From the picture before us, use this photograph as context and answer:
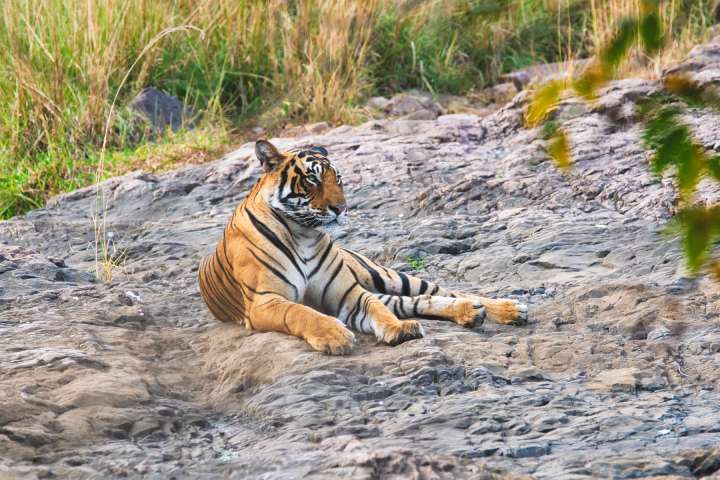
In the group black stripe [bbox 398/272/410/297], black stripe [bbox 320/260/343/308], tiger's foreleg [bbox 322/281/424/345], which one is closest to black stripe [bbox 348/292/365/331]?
tiger's foreleg [bbox 322/281/424/345]

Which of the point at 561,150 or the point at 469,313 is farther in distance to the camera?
the point at 469,313

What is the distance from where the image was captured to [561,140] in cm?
121

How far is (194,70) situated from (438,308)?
20.6 ft

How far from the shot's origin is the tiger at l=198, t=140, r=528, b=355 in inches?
203

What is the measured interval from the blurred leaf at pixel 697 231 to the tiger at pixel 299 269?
381 centimetres

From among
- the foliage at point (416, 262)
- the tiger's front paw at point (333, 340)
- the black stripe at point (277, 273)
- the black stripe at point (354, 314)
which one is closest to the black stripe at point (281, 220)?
the black stripe at point (277, 273)

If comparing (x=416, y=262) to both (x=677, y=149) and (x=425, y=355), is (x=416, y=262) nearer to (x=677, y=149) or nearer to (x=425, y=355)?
(x=425, y=355)

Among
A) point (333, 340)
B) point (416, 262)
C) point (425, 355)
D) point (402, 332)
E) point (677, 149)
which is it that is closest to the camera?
point (677, 149)

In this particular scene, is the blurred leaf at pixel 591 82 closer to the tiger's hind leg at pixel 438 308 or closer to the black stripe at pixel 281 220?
the tiger's hind leg at pixel 438 308

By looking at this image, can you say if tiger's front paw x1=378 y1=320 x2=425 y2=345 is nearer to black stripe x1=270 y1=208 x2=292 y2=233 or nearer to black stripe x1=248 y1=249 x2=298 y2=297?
black stripe x1=248 y1=249 x2=298 y2=297

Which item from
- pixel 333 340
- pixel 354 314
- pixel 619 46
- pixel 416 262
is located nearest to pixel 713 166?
pixel 619 46

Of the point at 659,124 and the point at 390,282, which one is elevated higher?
the point at 659,124

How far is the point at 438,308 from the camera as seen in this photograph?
5281 mm

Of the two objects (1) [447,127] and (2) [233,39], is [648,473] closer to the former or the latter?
(1) [447,127]
